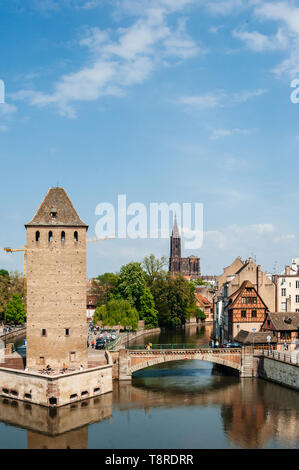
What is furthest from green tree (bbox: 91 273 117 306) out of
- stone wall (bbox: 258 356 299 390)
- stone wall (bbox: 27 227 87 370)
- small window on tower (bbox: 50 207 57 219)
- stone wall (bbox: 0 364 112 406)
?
stone wall (bbox: 0 364 112 406)

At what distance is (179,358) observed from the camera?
5534 cm

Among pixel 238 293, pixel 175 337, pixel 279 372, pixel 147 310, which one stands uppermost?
pixel 238 293

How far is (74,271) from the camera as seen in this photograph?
50.8m

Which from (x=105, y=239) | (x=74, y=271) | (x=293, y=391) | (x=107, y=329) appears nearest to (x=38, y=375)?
(x=74, y=271)

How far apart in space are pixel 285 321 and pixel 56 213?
3271cm

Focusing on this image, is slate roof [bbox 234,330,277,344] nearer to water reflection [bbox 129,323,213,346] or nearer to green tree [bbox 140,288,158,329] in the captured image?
water reflection [bbox 129,323,213,346]

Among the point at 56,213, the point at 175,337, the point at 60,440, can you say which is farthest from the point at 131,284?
the point at 60,440

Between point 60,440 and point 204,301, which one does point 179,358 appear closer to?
point 60,440

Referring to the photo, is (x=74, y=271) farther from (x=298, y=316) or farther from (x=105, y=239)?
(x=105, y=239)

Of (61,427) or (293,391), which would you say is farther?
(293,391)

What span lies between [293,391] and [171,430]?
16410mm

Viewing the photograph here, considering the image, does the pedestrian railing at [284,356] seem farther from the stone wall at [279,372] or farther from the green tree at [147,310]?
the green tree at [147,310]

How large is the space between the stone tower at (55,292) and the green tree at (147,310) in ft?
171

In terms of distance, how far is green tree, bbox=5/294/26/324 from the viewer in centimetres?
10444
